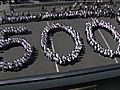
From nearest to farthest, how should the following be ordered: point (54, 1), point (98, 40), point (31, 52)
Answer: point (31, 52), point (98, 40), point (54, 1)

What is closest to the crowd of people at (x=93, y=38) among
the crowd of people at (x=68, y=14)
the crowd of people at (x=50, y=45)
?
the crowd of people at (x=50, y=45)

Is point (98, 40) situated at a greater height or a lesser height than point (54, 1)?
lesser

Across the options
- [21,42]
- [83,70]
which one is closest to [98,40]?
[83,70]

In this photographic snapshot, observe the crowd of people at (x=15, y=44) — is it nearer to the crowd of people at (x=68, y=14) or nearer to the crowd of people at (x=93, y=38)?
the crowd of people at (x=68, y=14)

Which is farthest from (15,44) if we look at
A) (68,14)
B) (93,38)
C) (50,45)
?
(93,38)

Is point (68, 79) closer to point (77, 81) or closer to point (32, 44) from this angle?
point (77, 81)

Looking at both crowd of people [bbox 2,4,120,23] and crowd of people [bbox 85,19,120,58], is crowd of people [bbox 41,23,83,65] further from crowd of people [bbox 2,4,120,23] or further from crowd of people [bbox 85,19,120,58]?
crowd of people [bbox 2,4,120,23]

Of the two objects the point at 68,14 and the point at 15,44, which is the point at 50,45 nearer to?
the point at 15,44

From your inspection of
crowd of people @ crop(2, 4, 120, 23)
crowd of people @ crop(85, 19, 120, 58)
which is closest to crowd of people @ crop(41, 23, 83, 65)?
crowd of people @ crop(85, 19, 120, 58)
